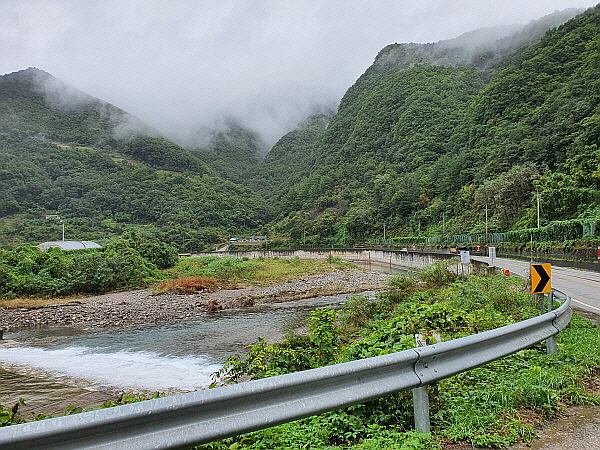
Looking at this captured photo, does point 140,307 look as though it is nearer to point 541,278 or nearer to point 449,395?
point 541,278

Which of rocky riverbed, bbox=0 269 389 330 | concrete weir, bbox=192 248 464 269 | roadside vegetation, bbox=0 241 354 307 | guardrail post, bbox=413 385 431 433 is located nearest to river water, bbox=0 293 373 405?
rocky riverbed, bbox=0 269 389 330

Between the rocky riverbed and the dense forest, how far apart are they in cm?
2298

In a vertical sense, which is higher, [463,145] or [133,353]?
[463,145]

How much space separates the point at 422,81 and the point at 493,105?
188ft

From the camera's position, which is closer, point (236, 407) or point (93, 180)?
point (236, 407)

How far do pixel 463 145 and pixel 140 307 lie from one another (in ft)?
304

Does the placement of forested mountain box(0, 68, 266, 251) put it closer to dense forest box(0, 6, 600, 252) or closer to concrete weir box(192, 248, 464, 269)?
dense forest box(0, 6, 600, 252)

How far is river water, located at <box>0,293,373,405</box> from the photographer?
10039 mm

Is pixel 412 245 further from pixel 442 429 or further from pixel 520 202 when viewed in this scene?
pixel 442 429

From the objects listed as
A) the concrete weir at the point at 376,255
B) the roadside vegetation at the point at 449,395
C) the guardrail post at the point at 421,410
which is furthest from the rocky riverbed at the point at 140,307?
the guardrail post at the point at 421,410

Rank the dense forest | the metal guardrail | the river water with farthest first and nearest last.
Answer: the dense forest → the river water → the metal guardrail

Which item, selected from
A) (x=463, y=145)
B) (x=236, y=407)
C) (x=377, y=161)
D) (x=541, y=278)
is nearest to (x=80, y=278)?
(x=541, y=278)

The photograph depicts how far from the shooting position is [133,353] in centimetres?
1337

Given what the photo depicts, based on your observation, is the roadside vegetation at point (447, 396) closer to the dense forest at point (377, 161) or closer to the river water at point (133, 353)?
the river water at point (133, 353)
